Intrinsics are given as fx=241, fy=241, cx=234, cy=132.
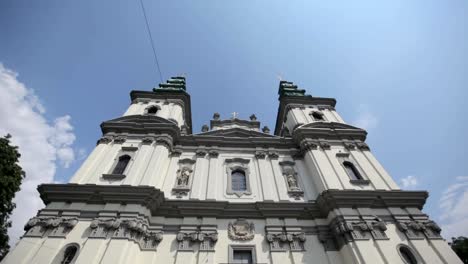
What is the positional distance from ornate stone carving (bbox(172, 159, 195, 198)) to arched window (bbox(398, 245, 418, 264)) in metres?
10.3

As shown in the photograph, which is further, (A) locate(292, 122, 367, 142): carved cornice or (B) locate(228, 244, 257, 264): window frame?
(A) locate(292, 122, 367, 142): carved cornice

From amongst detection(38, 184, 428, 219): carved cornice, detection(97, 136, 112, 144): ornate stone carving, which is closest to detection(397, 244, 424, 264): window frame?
detection(38, 184, 428, 219): carved cornice

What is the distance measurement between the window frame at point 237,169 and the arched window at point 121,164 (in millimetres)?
5981

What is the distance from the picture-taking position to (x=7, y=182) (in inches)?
461

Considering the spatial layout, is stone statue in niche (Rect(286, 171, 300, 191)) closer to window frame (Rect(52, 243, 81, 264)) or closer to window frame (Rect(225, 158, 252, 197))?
window frame (Rect(225, 158, 252, 197))

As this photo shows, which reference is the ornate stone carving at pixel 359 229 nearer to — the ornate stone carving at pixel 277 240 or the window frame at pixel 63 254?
the ornate stone carving at pixel 277 240

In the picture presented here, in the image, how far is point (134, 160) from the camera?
13.9 m

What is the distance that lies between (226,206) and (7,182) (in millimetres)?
10713

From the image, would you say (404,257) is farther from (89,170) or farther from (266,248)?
(89,170)

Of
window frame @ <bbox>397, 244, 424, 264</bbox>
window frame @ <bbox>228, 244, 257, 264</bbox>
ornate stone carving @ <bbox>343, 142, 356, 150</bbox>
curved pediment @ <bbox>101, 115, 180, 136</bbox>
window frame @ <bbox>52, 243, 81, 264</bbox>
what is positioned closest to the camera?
window frame @ <bbox>52, 243, 81, 264</bbox>

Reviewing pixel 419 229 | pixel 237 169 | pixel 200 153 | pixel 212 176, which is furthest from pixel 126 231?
pixel 419 229

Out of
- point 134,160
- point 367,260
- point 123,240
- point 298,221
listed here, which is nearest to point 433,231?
point 367,260

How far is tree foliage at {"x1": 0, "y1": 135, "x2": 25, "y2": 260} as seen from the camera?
1173 centimetres

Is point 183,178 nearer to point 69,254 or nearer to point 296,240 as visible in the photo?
point 69,254
